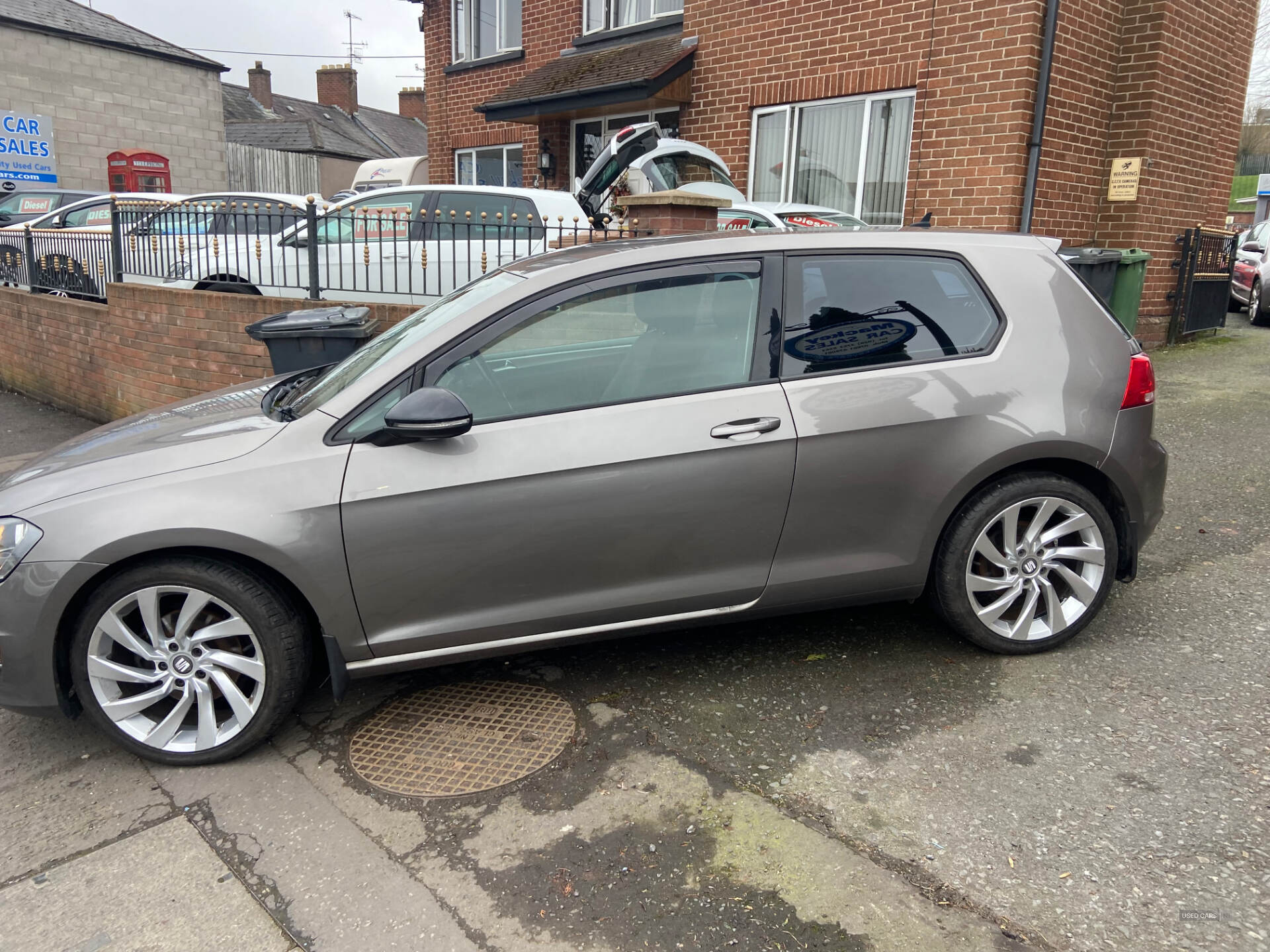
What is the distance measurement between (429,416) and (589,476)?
547 mm

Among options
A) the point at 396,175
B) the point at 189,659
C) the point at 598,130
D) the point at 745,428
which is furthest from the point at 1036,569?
the point at 396,175

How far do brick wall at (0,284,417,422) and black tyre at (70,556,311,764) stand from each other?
411 cm

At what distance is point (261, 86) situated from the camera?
37.7 m

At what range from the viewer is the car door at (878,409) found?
3209 mm

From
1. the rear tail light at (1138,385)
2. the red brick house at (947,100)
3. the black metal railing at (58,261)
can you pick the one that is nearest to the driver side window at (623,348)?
the rear tail light at (1138,385)

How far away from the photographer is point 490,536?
9.78 feet

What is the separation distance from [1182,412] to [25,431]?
10237 mm

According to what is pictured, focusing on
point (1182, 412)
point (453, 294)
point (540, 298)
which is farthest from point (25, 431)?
point (1182, 412)

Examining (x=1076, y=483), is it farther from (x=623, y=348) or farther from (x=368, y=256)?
(x=368, y=256)

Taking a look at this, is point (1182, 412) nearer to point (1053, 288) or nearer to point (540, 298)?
point (1053, 288)

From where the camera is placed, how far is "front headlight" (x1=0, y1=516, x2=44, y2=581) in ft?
9.29

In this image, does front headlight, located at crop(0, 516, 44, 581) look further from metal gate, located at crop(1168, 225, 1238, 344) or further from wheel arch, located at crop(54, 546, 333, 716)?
metal gate, located at crop(1168, 225, 1238, 344)

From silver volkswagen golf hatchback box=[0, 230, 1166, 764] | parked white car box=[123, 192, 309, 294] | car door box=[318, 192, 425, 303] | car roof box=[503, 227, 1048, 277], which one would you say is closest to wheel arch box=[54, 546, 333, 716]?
silver volkswagen golf hatchback box=[0, 230, 1166, 764]

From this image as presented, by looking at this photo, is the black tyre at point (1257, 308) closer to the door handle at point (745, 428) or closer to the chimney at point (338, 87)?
the door handle at point (745, 428)
